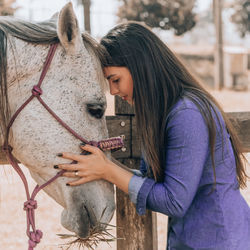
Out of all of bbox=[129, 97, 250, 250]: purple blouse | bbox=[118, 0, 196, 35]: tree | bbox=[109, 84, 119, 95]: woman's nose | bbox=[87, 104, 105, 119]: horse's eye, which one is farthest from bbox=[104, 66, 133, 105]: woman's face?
bbox=[118, 0, 196, 35]: tree

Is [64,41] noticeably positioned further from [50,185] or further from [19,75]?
[50,185]

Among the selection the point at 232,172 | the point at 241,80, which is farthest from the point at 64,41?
the point at 241,80

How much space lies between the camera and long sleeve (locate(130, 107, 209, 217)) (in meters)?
1.72

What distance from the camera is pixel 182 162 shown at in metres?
1.73

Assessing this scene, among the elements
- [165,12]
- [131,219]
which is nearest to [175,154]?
[131,219]

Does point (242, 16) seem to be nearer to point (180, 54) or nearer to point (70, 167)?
point (180, 54)

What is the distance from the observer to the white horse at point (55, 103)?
184cm

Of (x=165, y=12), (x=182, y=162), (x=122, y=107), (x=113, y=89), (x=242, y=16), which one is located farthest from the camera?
(x=242, y=16)

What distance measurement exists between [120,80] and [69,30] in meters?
0.31

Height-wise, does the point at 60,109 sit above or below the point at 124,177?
above

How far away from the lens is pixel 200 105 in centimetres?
179

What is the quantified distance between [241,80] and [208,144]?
71.6 feet

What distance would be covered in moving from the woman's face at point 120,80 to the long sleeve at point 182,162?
0.25 metres

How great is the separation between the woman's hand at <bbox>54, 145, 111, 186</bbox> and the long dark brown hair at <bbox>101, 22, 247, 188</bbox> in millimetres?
209
